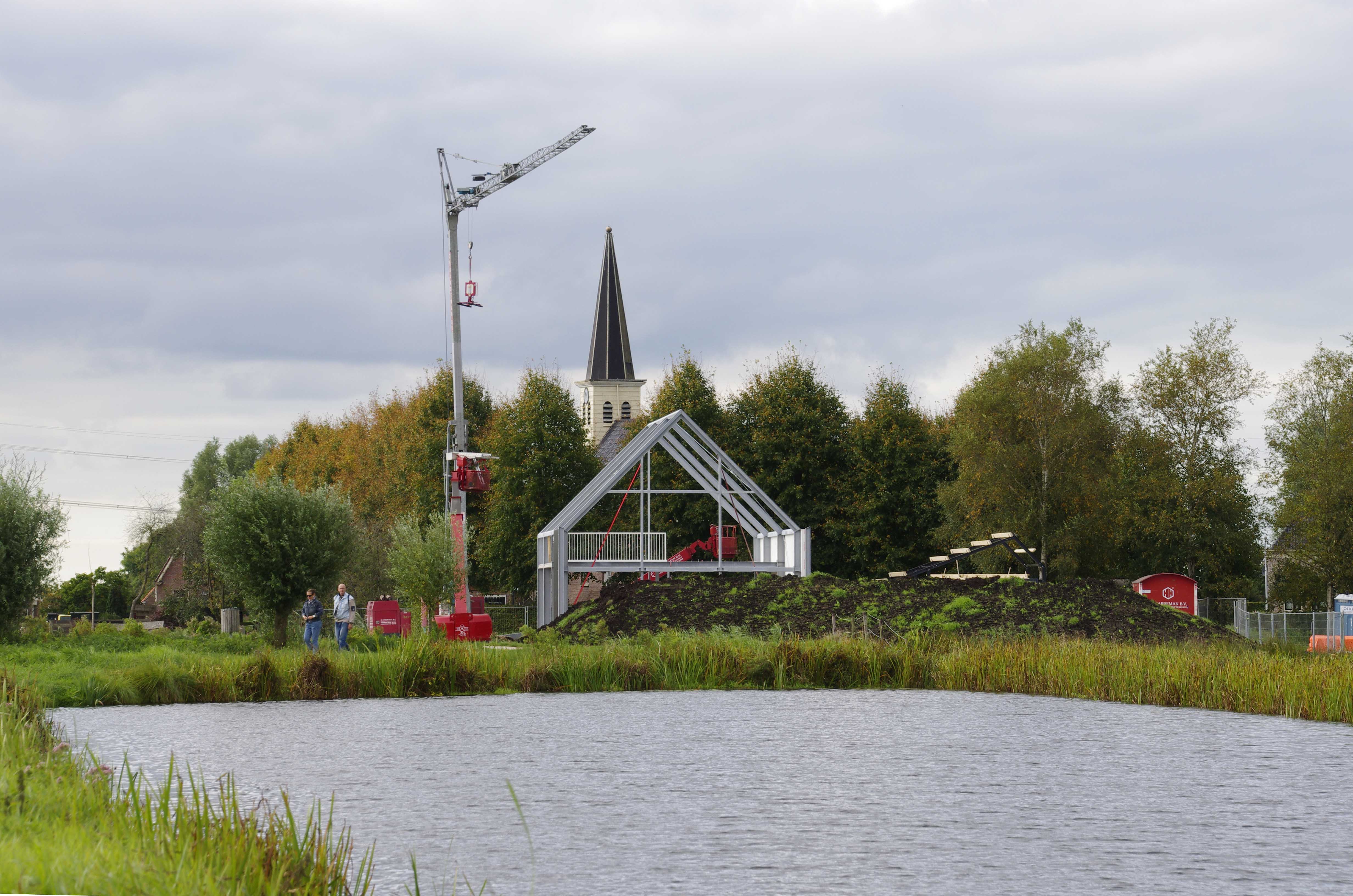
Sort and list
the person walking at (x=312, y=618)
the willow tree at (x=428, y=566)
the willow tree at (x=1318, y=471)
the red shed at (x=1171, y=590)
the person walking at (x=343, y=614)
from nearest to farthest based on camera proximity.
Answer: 1. the person walking at (x=343, y=614)
2. the person walking at (x=312, y=618)
3. the willow tree at (x=428, y=566)
4. the red shed at (x=1171, y=590)
5. the willow tree at (x=1318, y=471)

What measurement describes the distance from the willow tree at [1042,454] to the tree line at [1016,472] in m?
0.07

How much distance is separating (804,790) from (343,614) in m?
17.6

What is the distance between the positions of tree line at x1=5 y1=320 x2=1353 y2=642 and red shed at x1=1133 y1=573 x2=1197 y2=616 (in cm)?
851

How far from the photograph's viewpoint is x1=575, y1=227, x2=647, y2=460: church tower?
78938 mm

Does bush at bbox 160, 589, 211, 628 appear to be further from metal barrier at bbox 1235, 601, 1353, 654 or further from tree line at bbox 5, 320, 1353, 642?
metal barrier at bbox 1235, 601, 1353, 654

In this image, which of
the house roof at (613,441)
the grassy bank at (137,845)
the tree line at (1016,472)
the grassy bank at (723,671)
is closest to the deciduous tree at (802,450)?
the tree line at (1016,472)

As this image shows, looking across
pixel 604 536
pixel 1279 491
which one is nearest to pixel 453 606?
pixel 604 536

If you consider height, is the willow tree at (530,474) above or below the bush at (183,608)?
above

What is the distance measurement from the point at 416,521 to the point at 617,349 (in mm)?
49572

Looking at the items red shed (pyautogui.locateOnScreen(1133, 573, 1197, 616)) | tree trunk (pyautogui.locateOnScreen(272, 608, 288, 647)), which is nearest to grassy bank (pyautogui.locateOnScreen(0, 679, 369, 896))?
tree trunk (pyautogui.locateOnScreen(272, 608, 288, 647))

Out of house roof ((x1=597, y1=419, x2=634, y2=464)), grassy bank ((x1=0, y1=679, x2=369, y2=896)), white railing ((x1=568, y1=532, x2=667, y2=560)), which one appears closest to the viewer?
grassy bank ((x1=0, y1=679, x2=369, y2=896))

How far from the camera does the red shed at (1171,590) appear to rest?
34531 millimetres

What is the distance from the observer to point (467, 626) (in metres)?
28.8

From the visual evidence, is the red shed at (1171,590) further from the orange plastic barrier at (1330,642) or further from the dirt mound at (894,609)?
the dirt mound at (894,609)
